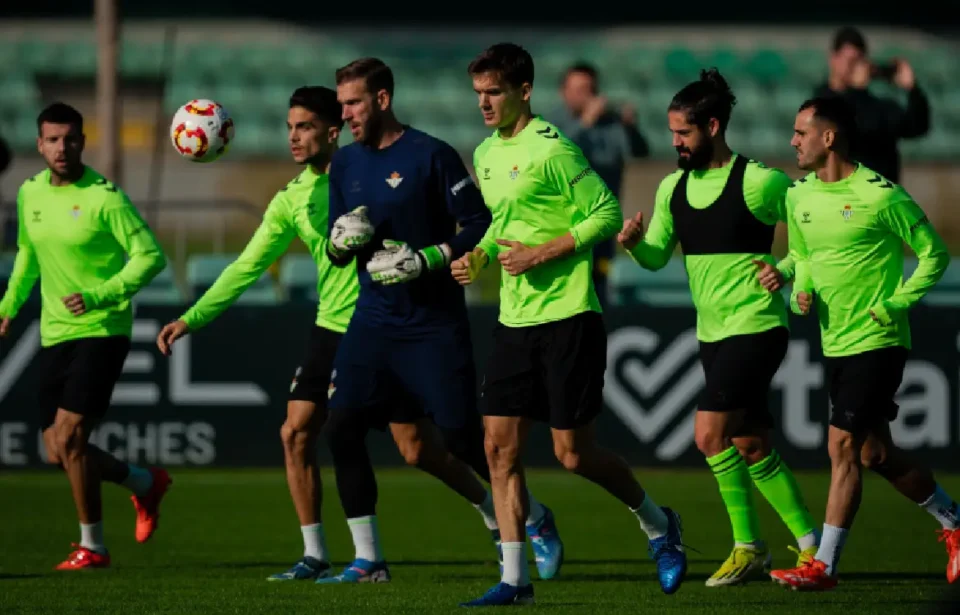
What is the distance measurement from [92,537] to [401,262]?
2.78 m

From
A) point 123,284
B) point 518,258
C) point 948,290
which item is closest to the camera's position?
point 518,258

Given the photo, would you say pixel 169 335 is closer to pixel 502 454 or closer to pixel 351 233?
pixel 351 233

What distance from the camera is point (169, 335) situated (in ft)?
27.5

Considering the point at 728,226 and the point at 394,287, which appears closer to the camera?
the point at 394,287

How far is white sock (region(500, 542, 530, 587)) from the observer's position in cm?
718

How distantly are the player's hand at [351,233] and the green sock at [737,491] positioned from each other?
201cm

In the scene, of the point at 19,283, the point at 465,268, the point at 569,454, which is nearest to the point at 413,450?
the point at 569,454

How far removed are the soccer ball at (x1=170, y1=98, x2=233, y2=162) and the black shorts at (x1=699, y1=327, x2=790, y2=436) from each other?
2941mm

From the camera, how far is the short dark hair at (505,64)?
7371 mm

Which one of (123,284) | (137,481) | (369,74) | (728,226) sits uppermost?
(369,74)

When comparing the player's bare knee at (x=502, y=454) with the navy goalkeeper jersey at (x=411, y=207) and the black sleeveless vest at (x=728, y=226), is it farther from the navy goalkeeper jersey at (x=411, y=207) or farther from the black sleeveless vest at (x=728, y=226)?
the black sleeveless vest at (x=728, y=226)

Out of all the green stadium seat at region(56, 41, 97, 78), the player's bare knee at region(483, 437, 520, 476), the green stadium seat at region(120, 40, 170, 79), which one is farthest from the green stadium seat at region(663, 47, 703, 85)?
the player's bare knee at region(483, 437, 520, 476)

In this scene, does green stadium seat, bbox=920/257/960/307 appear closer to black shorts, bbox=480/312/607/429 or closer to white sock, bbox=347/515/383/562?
white sock, bbox=347/515/383/562

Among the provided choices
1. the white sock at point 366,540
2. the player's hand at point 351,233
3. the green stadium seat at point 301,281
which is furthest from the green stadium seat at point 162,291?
the player's hand at point 351,233
